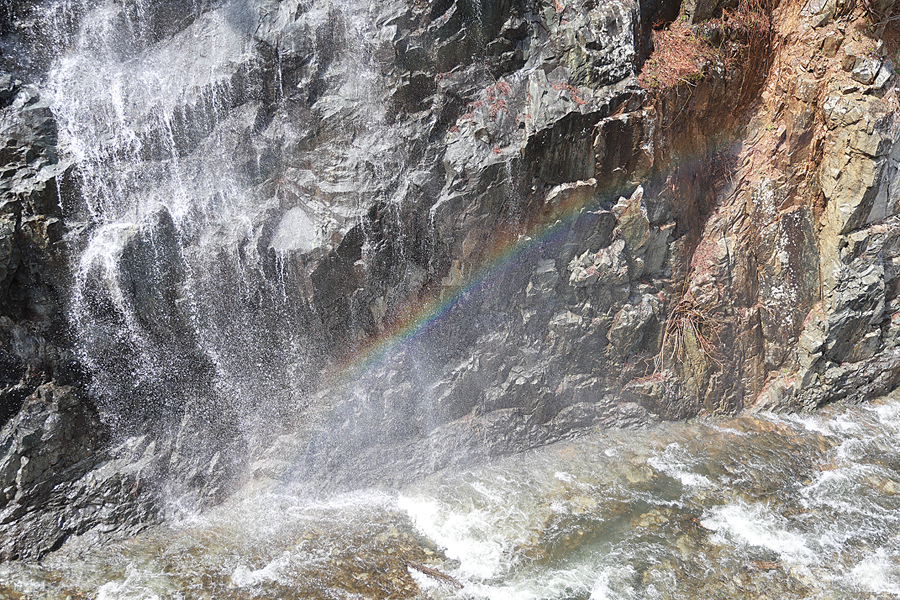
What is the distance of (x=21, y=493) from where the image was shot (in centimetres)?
A: 565

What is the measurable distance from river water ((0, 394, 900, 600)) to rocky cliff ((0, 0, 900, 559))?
0.43 metres

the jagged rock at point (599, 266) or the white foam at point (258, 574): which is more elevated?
the jagged rock at point (599, 266)

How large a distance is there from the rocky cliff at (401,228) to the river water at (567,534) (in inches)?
16.9

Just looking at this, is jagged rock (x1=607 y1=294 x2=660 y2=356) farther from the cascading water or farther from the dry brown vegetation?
the cascading water

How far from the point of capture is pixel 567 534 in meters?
5.89

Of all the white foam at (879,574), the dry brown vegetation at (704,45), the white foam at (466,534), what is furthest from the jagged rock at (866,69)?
the white foam at (466,534)

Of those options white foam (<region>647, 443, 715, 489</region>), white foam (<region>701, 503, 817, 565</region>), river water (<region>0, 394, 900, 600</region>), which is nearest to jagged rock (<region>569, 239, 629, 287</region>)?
river water (<region>0, 394, 900, 600</region>)

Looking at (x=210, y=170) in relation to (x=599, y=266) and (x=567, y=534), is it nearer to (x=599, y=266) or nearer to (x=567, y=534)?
(x=599, y=266)

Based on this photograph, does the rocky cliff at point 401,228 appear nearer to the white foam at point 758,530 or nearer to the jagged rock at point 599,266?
the jagged rock at point 599,266

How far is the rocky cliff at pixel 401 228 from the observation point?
5.83 meters

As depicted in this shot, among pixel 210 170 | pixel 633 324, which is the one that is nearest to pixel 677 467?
→ pixel 633 324

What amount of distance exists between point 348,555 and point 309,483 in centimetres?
125

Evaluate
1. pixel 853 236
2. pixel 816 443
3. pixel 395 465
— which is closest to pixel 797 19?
pixel 853 236

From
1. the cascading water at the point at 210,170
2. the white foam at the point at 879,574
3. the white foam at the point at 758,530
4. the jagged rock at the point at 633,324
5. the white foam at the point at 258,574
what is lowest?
the white foam at the point at 879,574
